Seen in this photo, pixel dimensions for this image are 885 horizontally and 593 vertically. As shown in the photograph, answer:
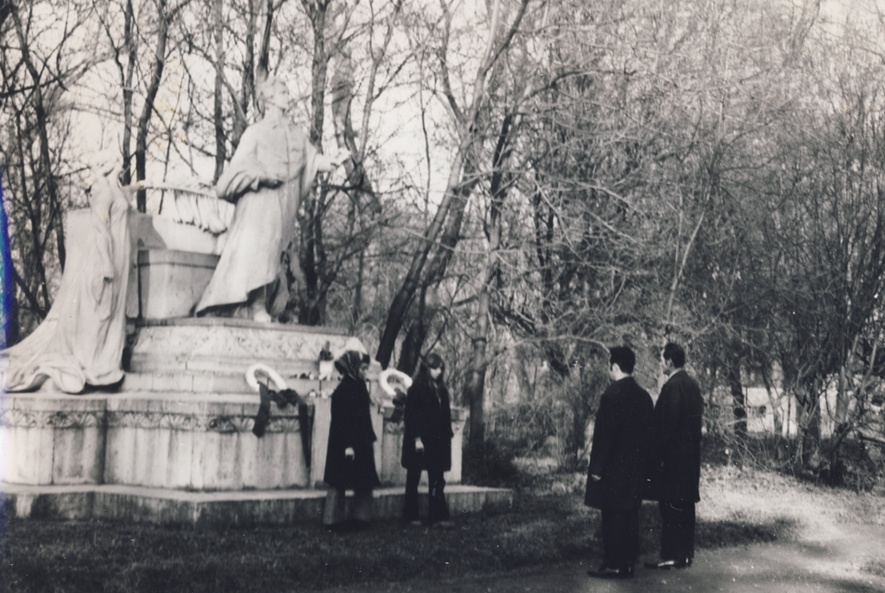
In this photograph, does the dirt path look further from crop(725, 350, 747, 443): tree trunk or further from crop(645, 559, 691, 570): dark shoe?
crop(725, 350, 747, 443): tree trunk

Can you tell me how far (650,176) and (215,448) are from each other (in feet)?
34.0

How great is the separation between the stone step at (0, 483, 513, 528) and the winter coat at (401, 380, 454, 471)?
39.5 inches

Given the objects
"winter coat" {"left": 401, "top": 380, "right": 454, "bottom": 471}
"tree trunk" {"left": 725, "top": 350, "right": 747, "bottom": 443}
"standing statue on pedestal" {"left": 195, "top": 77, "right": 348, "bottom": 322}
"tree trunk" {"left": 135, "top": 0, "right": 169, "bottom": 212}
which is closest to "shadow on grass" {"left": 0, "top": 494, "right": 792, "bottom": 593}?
"winter coat" {"left": 401, "top": 380, "right": 454, "bottom": 471}

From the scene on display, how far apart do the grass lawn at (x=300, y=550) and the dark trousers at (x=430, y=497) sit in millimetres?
235

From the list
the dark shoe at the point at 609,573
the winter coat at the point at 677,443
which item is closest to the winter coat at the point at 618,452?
the dark shoe at the point at 609,573

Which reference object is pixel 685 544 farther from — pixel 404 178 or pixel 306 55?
pixel 306 55

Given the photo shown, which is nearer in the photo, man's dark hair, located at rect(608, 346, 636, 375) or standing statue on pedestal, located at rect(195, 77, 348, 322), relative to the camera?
man's dark hair, located at rect(608, 346, 636, 375)

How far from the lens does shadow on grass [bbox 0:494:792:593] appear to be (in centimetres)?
881

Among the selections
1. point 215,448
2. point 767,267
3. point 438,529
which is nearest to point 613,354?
point 438,529

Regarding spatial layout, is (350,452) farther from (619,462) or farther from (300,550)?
(619,462)

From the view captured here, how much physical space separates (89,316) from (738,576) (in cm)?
723

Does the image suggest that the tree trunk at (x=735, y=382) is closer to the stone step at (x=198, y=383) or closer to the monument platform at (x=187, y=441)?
the monument platform at (x=187, y=441)

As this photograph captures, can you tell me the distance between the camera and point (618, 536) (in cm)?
995

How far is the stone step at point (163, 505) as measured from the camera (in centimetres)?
1117
